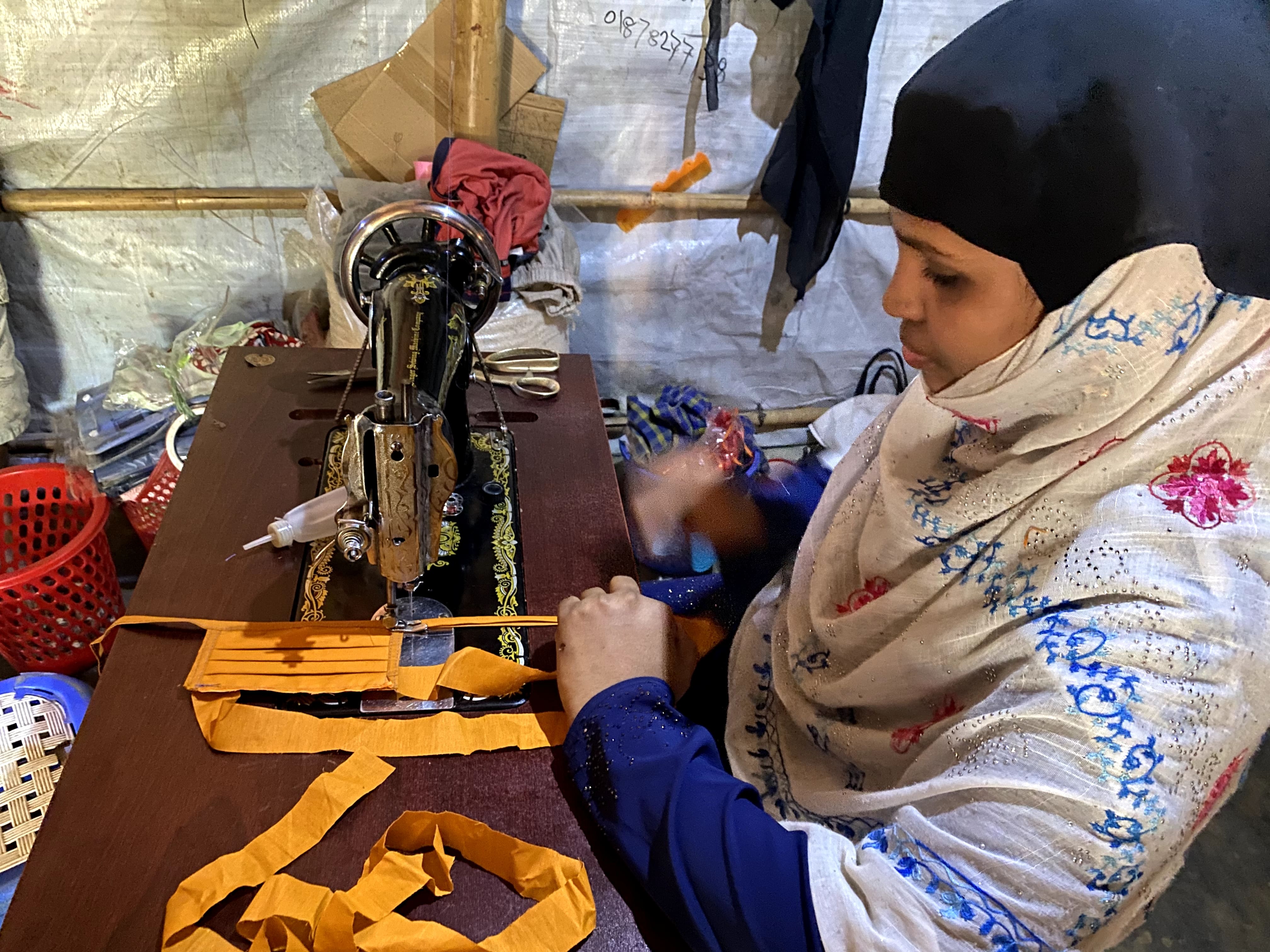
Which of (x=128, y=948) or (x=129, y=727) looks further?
(x=129, y=727)

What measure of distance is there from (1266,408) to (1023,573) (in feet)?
0.75

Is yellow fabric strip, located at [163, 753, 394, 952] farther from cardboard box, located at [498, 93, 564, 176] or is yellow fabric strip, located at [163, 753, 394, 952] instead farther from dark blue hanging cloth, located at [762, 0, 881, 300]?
dark blue hanging cloth, located at [762, 0, 881, 300]

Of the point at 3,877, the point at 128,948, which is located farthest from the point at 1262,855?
the point at 3,877

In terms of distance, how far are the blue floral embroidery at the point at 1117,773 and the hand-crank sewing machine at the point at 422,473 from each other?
0.61m

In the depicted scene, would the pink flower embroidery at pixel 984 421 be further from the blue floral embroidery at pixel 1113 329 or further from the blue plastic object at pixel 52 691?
the blue plastic object at pixel 52 691

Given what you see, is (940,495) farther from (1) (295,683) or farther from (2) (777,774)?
(1) (295,683)

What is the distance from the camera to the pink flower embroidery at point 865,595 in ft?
3.05

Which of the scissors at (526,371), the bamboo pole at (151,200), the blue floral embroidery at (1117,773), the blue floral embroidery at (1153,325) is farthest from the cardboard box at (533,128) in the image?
the blue floral embroidery at (1117,773)

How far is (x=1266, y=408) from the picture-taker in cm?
64

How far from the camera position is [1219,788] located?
24.7 inches

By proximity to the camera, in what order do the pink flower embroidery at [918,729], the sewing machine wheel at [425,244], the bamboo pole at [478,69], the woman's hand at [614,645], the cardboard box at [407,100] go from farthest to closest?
the cardboard box at [407,100]
the bamboo pole at [478,69]
the sewing machine wheel at [425,244]
the woman's hand at [614,645]
the pink flower embroidery at [918,729]

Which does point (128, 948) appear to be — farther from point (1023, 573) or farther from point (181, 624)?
point (1023, 573)

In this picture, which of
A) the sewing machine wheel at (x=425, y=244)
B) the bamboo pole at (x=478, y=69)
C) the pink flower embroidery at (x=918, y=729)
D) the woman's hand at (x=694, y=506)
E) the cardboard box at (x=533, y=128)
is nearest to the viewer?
the pink flower embroidery at (x=918, y=729)

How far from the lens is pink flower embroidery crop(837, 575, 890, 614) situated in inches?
36.6
